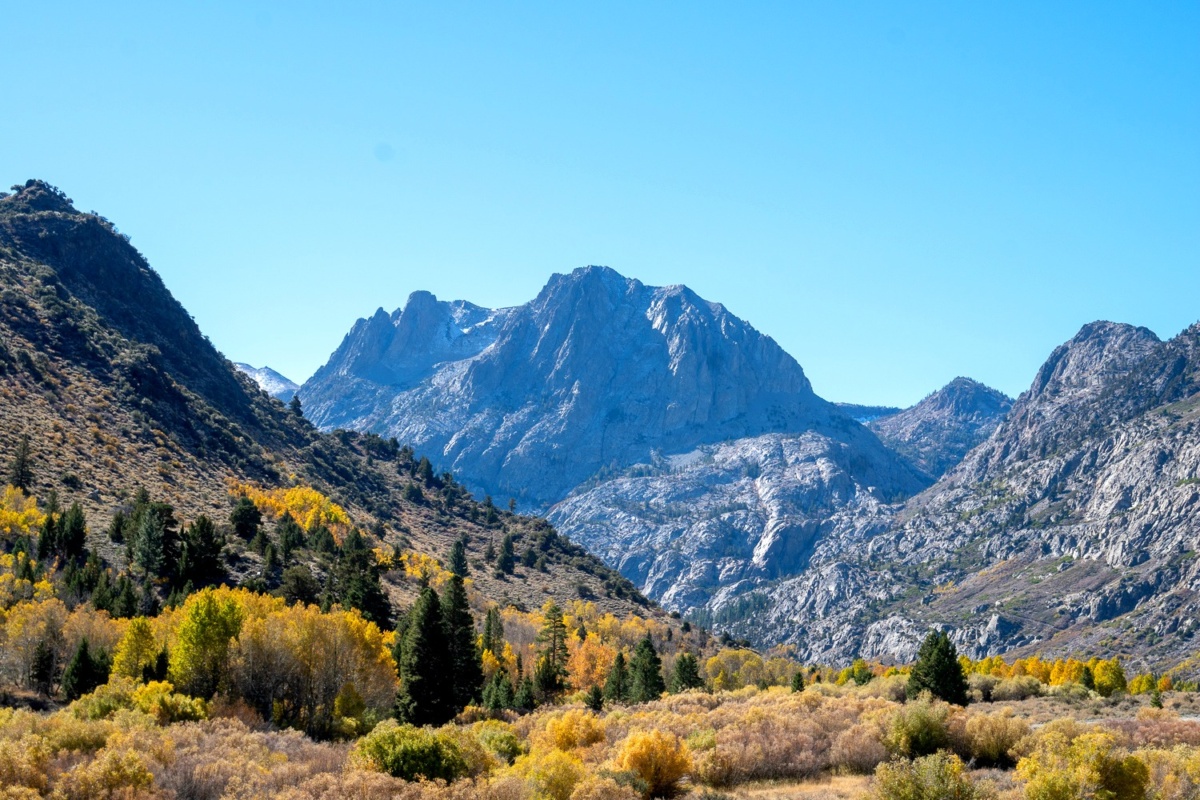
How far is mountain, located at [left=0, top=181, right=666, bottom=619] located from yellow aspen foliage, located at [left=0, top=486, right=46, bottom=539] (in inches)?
181

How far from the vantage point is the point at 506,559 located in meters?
144

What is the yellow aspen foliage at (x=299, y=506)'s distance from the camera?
109m

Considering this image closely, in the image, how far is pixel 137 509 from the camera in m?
78.7

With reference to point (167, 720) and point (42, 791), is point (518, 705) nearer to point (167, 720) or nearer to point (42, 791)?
point (167, 720)

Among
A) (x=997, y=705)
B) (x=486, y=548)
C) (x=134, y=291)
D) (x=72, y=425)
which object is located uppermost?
(x=134, y=291)

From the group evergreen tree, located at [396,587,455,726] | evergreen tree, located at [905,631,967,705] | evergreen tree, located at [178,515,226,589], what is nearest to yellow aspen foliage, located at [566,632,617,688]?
evergreen tree, located at [178,515,226,589]

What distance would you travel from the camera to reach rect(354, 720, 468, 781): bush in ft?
81.9

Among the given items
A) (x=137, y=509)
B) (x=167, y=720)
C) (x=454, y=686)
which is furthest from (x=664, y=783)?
(x=137, y=509)

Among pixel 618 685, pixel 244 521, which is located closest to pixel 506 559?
pixel 244 521

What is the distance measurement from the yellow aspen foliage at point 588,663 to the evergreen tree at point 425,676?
37.5 meters

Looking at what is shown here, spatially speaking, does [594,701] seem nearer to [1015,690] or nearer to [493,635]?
[493,635]

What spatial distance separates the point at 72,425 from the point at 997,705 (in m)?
104

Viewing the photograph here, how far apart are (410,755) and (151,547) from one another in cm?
5432

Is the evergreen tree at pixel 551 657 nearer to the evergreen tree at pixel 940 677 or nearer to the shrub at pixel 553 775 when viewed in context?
the evergreen tree at pixel 940 677
